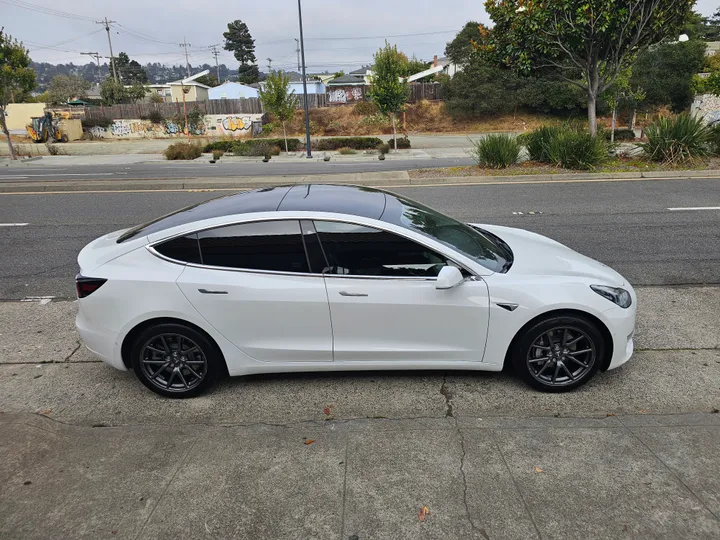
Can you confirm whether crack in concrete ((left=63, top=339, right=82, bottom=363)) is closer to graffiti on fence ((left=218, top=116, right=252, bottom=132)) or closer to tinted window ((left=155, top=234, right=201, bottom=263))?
tinted window ((left=155, top=234, right=201, bottom=263))

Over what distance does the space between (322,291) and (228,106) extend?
5157 centimetres

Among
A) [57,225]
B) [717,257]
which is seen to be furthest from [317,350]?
[57,225]

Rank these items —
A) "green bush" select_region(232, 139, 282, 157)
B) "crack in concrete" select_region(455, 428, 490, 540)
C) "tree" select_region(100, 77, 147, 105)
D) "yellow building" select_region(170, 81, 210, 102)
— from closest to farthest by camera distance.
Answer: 1. "crack in concrete" select_region(455, 428, 490, 540)
2. "green bush" select_region(232, 139, 282, 157)
3. "tree" select_region(100, 77, 147, 105)
4. "yellow building" select_region(170, 81, 210, 102)

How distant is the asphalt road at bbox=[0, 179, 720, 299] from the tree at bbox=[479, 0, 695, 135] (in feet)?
14.1

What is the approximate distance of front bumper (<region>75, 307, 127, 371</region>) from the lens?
12.6 ft

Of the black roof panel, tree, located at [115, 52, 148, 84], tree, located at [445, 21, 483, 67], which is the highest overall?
tree, located at [115, 52, 148, 84]

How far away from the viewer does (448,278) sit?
351cm

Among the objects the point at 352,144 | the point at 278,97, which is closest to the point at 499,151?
the point at 352,144

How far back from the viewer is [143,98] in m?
69.8

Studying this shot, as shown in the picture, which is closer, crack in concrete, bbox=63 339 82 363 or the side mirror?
the side mirror

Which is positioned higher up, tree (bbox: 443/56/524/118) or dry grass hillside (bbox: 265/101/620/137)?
tree (bbox: 443/56/524/118)

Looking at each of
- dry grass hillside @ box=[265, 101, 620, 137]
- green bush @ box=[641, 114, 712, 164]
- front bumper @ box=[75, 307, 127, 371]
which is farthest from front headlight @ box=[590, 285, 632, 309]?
dry grass hillside @ box=[265, 101, 620, 137]

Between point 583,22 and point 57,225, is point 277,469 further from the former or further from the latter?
point 583,22

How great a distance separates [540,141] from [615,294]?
12.2 metres
